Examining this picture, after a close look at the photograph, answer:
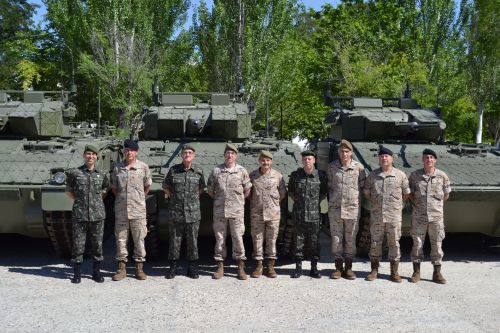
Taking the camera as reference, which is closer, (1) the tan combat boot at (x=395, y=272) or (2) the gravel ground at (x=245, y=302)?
(2) the gravel ground at (x=245, y=302)

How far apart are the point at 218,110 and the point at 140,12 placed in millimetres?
13958

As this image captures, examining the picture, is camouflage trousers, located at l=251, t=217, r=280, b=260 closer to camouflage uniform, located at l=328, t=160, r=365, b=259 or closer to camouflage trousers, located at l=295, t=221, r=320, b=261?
camouflage trousers, located at l=295, t=221, r=320, b=261

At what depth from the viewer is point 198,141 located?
9633 millimetres

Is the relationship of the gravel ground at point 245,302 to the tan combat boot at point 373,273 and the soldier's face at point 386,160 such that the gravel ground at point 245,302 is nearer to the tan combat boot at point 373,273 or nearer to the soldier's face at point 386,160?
the tan combat boot at point 373,273

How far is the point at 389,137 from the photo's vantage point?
10.2 meters

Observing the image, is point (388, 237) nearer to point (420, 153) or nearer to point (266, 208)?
point (266, 208)

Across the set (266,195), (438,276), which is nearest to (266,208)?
(266,195)

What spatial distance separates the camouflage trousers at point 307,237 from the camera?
24.4ft

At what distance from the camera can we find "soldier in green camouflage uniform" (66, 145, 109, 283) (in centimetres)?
722

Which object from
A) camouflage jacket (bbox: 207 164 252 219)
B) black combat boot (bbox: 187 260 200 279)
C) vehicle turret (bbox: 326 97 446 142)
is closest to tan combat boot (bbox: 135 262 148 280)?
black combat boot (bbox: 187 260 200 279)

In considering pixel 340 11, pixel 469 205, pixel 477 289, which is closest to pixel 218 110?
pixel 469 205

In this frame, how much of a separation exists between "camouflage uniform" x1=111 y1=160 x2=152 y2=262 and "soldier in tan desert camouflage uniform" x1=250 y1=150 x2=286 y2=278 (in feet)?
4.44

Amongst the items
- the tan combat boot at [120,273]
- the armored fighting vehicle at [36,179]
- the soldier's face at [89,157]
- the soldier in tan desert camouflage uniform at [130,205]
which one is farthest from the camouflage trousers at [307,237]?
the armored fighting vehicle at [36,179]

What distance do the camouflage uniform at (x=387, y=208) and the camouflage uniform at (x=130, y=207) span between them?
9.20ft
